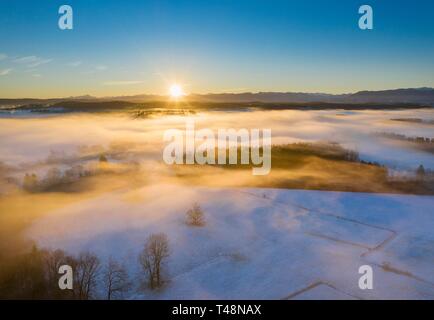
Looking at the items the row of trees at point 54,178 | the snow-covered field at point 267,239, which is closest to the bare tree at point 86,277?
the snow-covered field at point 267,239

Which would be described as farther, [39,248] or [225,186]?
[225,186]

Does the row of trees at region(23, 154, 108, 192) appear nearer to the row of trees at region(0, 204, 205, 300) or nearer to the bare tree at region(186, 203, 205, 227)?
the bare tree at region(186, 203, 205, 227)

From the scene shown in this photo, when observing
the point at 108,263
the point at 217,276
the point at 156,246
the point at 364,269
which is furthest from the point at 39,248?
the point at 364,269

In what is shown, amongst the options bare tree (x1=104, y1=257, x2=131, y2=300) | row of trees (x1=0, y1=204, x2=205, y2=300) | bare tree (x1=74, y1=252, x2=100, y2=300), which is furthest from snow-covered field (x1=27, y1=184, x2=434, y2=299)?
bare tree (x1=74, y1=252, x2=100, y2=300)

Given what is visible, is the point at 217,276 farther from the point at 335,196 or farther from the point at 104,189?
the point at 104,189
